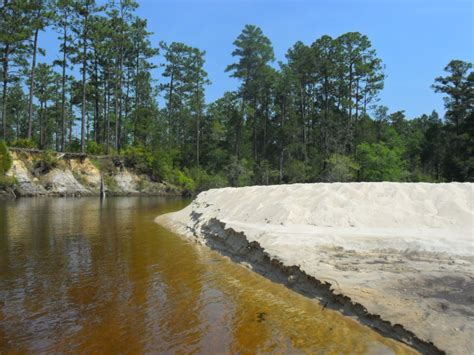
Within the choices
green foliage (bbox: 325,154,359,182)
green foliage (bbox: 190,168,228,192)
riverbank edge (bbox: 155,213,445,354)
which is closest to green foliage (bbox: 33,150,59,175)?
green foliage (bbox: 190,168,228,192)

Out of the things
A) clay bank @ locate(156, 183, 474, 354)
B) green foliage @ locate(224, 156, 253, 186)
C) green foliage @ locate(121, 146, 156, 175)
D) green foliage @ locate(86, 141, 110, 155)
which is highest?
green foliage @ locate(86, 141, 110, 155)

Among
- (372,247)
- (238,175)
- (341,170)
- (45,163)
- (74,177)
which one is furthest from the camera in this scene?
(238,175)

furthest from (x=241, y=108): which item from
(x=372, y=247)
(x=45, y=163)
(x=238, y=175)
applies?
(x=372, y=247)

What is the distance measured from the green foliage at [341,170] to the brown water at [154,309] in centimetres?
2395

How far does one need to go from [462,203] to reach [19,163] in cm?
3085

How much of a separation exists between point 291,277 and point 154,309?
7.10 ft

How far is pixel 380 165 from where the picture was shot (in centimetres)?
3144

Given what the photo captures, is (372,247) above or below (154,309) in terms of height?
above

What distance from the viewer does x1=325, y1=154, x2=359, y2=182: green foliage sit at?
1224 inches

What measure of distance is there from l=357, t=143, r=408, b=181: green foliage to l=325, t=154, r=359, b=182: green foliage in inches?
36.5

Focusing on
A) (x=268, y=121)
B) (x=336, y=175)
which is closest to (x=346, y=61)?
(x=268, y=121)

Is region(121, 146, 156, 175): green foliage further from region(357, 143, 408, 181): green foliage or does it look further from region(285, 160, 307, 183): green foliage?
region(357, 143, 408, 181): green foliage

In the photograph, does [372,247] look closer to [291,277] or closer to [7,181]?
[291,277]

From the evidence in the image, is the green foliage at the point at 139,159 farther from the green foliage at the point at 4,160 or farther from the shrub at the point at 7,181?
the shrub at the point at 7,181
